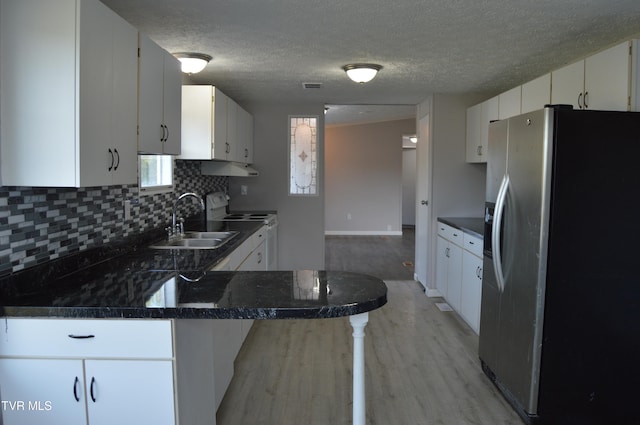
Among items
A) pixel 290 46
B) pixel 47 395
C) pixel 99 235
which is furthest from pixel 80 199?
pixel 290 46

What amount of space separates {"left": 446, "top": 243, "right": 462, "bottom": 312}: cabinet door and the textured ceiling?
1.59 m

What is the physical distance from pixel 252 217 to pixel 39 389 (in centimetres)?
335

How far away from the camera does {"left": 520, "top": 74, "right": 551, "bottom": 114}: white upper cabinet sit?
10.7ft

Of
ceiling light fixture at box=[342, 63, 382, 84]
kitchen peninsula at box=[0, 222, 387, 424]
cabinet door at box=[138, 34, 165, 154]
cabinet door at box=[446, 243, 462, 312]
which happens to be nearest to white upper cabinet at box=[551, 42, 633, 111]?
ceiling light fixture at box=[342, 63, 382, 84]

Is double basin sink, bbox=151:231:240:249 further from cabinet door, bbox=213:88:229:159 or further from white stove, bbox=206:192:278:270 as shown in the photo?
white stove, bbox=206:192:278:270

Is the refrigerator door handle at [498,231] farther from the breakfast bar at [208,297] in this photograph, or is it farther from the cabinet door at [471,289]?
the breakfast bar at [208,297]

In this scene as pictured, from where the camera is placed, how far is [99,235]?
247cm

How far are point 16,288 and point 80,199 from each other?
0.62 meters

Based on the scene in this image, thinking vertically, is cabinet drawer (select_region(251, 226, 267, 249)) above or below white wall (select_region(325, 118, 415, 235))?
below

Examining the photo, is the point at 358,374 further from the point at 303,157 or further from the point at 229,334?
the point at 303,157

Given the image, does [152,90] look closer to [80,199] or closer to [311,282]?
[80,199]

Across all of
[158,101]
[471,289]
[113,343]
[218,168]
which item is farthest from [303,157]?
[113,343]

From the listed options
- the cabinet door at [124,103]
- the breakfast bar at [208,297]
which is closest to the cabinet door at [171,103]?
the cabinet door at [124,103]

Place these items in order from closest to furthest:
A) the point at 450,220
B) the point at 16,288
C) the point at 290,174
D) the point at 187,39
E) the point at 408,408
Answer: the point at 16,288
the point at 408,408
the point at 187,39
the point at 450,220
the point at 290,174
